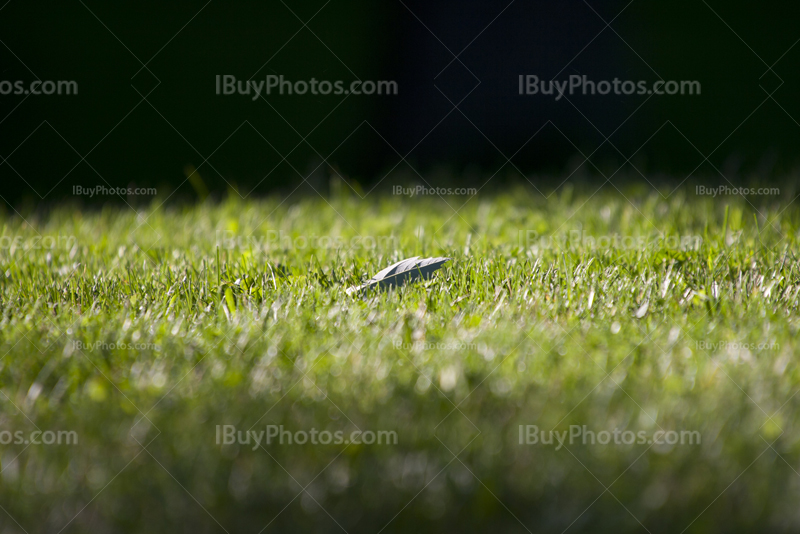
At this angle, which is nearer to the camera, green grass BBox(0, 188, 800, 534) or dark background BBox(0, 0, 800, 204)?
green grass BBox(0, 188, 800, 534)

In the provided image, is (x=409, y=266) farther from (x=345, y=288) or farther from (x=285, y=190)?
(x=285, y=190)

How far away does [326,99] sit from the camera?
23.8 ft

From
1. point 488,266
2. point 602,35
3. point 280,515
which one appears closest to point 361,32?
point 602,35

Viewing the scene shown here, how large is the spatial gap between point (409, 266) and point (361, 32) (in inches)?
202

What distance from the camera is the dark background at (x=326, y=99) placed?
6.06 metres

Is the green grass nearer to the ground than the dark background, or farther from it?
nearer to the ground

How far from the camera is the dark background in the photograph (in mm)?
6059

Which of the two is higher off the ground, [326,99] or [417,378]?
[326,99]

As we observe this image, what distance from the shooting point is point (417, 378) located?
76.1 inches

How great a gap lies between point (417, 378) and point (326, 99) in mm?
5771

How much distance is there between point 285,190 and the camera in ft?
16.5

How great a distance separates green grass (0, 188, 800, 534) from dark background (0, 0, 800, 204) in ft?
9.22

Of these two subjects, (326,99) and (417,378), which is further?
(326,99)

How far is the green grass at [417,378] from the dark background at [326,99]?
2.81m
